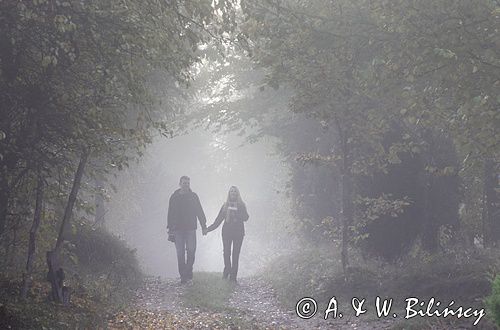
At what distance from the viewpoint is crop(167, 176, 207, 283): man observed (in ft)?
48.4

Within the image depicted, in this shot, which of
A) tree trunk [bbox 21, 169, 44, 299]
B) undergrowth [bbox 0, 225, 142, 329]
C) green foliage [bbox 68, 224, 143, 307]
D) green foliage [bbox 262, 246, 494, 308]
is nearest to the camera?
undergrowth [bbox 0, 225, 142, 329]

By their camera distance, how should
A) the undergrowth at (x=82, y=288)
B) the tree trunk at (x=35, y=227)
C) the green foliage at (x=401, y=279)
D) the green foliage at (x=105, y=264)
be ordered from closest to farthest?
1. the undergrowth at (x=82, y=288)
2. the tree trunk at (x=35, y=227)
3. the green foliage at (x=401, y=279)
4. the green foliage at (x=105, y=264)

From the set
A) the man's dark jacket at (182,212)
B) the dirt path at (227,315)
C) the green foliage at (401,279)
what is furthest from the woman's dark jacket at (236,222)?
the green foliage at (401,279)

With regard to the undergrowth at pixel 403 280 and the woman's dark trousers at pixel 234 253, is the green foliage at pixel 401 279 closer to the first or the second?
the undergrowth at pixel 403 280

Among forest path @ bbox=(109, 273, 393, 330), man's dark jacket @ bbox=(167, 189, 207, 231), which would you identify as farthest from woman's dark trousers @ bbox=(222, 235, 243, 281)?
man's dark jacket @ bbox=(167, 189, 207, 231)

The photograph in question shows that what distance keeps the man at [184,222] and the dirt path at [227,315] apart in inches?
29.2

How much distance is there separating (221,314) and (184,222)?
184 inches

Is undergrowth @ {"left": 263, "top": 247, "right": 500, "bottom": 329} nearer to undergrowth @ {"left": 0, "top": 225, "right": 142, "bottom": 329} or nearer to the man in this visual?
the man

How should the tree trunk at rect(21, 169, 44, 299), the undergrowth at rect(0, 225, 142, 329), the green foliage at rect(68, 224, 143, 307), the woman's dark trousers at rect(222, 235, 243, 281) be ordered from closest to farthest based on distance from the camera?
the undergrowth at rect(0, 225, 142, 329) → the tree trunk at rect(21, 169, 44, 299) → the green foliage at rect(68, 224, 143, 307) → the woman's dark trousers at rect(222, 235, 243, 281)

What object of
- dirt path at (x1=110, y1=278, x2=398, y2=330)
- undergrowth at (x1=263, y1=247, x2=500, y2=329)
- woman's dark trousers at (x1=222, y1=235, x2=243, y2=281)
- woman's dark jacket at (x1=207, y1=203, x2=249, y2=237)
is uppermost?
woman's dark jacket at (x1=207, y1=203, x2=249, y2=237)

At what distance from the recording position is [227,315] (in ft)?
34.2

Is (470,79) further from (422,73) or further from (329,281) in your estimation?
(329,281)

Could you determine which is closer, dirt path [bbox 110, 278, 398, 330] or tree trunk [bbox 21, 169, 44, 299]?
tree trunk [bbox 21, 169, 44, 299]

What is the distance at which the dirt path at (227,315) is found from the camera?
9.18m
